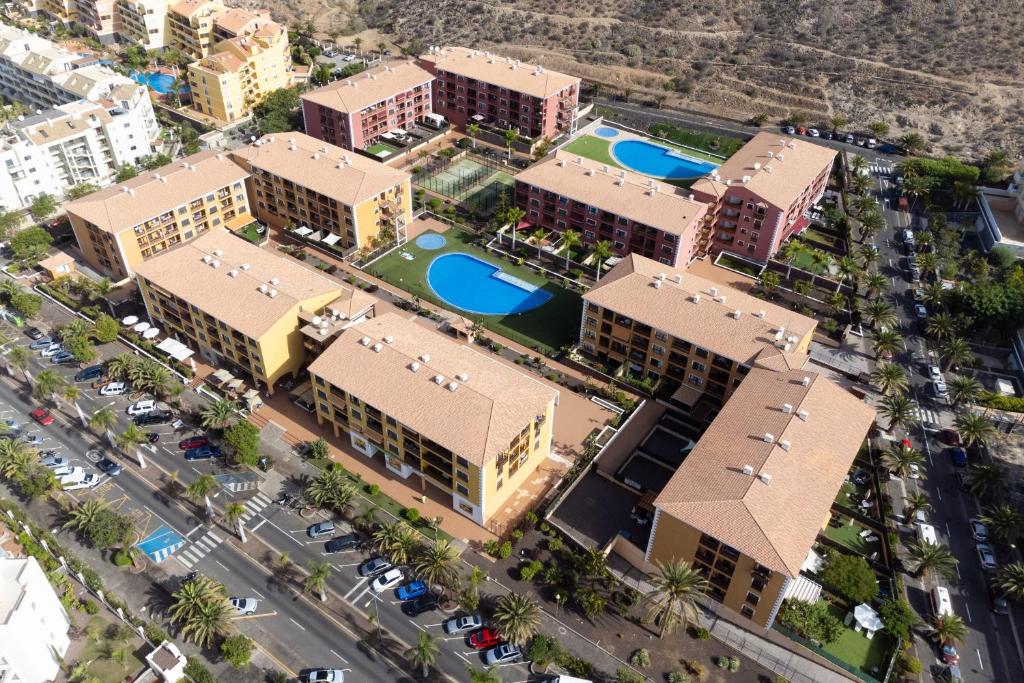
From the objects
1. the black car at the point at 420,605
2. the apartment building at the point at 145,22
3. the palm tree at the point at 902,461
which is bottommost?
the black car at the point at 420,605

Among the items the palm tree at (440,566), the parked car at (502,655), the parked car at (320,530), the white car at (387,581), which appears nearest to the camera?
the parked car at (502,655)

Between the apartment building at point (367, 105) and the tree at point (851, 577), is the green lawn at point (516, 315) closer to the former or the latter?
the apartment building at point (367, 105)

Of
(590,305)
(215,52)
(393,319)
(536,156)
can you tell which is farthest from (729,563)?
(215,52)

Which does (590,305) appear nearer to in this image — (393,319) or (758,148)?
(393,319)

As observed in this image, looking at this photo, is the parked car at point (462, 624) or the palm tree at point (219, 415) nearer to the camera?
the parked car at point (462, 624)

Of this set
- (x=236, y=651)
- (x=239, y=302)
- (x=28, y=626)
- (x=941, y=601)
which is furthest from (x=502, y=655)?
(x=239, y=302)

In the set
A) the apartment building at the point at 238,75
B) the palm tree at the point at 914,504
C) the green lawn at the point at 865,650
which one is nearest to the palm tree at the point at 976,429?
the palm tree at the point at 914,504

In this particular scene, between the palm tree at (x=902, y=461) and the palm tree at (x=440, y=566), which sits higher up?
the palm tree at (x=902, y=461)

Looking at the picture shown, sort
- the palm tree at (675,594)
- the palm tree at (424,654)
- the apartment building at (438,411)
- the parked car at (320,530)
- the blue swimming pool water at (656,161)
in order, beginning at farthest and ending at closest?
the blue swimming pool water at (656,161), the parked car at (320,530), the apartment building at (438,411), the palm tree at (675,594), the palm tree at (424,654)

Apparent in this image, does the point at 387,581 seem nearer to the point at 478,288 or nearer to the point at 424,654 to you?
the point at 424,654
